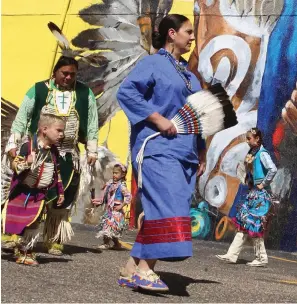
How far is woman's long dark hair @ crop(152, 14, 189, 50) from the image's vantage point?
Result: 293 inches

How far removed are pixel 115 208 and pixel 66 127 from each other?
2.14 m

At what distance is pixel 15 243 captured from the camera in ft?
28.0

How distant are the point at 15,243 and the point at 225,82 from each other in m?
5.00

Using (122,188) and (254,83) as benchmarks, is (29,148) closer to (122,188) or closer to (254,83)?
(122,188)

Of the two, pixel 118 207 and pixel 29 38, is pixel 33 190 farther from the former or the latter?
pixel 29 38

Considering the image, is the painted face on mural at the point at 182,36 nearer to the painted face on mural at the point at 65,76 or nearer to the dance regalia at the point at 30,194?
the dance regalia at the point at 30,194

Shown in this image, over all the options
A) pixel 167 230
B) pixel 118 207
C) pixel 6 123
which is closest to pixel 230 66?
pixel 118 207

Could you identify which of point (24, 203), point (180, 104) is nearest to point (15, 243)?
point (24, 203)

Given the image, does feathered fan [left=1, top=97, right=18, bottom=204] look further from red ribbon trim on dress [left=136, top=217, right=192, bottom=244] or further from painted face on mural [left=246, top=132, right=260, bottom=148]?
red ribbon trim on dress [left=136, top=217, right=192, bottom=244]

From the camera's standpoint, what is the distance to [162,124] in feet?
23.5

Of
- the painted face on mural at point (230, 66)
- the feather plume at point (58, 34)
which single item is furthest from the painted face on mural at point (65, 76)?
the painted face on mural at point (230, 66)

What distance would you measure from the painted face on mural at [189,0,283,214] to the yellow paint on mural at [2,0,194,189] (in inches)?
69.8

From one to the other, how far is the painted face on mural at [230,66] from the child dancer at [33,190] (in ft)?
15.0

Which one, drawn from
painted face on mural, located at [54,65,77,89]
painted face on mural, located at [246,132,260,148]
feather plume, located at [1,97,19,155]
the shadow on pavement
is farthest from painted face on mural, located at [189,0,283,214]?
the shadow on pavement
